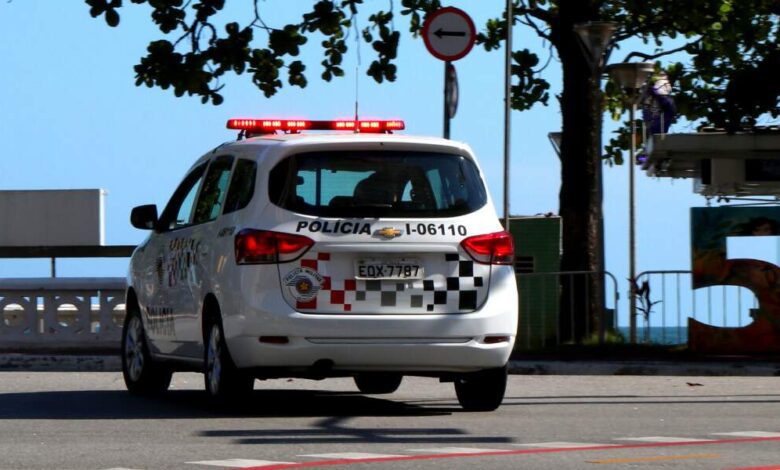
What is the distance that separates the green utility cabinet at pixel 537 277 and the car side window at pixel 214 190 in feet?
27.7

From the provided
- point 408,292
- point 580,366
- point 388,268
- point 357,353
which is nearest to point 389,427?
point 357,353

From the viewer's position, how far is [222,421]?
11672 mm

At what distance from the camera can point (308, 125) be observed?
51.2 feet

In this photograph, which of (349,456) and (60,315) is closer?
(349,456)

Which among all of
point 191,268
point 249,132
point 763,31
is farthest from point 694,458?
point 763,31

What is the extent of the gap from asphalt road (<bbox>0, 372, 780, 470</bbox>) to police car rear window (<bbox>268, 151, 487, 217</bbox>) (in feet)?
4.57

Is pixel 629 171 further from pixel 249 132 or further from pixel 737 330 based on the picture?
pixel 249 132

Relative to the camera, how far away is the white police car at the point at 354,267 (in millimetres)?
11719

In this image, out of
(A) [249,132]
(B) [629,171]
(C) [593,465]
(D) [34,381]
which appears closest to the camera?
(C) [593,465]

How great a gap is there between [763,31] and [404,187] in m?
15.8

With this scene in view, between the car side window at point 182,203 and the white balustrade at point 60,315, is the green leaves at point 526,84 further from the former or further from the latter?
the car side window at point 182,203

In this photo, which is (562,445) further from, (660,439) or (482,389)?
(482,389)

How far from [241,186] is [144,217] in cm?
197

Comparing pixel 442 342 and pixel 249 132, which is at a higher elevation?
pixel 249 132
